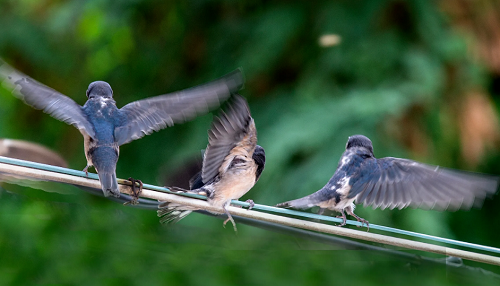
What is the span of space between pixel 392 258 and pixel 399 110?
1.58 m

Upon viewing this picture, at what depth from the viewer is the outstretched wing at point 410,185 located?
278 cm

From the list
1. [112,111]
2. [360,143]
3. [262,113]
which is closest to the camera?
[112,111]

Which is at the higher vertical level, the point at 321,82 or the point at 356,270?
the point at 321,82

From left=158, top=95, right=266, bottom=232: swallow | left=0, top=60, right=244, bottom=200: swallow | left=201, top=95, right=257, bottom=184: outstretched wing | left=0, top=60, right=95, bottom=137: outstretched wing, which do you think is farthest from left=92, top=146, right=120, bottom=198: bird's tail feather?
left=201, top=95, right=257, bottom=184: outstretched wing

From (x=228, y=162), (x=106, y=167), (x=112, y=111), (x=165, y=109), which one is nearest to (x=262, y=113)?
(x=228, y=162)

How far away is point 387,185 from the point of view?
2.96m

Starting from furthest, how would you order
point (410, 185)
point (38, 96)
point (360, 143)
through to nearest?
Result: 1. point (360, 143)
2. point (410, 185)
3. point (38, 96)

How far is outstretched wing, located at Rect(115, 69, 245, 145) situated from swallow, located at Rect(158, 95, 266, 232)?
0.26 feet

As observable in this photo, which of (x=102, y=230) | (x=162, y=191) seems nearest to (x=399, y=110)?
(x=102, y=230)

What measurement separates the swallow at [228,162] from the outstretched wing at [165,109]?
79 mm

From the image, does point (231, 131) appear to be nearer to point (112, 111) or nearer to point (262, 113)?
point (112, 111)

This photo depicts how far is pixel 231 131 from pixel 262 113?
2029mm

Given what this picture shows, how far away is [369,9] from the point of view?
4.62m

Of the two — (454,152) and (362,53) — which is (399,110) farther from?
(454,152)
